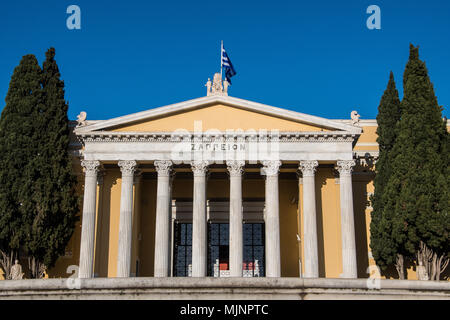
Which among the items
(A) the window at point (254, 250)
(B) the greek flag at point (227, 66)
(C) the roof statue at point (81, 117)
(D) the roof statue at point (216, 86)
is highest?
(B) the greek flag at point (227, 66)

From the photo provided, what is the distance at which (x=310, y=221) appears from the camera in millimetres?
28734

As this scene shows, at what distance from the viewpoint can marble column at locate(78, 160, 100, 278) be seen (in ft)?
93.0

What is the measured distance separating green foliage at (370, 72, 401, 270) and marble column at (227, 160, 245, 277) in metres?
7.15

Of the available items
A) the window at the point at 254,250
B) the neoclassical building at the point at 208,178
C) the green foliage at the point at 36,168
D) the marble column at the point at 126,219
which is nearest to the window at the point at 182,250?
the neoclassical building at the point at 208,178

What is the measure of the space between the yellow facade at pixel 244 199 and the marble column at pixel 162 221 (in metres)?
2.25

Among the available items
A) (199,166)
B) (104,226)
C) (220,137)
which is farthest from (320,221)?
(104,226)

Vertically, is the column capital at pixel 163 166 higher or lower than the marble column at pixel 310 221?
higher

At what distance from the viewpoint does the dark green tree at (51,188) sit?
28266 millimetres

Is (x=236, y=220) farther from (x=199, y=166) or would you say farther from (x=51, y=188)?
(x=51, y=188)

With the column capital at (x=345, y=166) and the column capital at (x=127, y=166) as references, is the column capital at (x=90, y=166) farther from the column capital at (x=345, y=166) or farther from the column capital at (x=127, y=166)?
the column capital at (x=345, y=166)

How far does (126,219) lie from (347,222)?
38.1 ft

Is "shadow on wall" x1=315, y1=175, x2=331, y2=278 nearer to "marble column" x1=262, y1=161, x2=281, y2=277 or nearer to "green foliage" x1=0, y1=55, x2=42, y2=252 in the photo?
"marble column" x1=262, y1=161, x2=281, y2=277

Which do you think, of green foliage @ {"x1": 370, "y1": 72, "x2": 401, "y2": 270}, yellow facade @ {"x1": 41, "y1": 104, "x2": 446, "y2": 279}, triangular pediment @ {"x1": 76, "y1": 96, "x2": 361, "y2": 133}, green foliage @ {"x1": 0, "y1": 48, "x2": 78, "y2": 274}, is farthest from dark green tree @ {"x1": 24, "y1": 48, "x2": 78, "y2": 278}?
green foliage @ {"x1": 370, "y1": 72, "x2": 401, "y2": 270}
